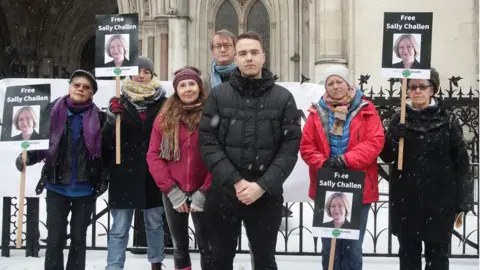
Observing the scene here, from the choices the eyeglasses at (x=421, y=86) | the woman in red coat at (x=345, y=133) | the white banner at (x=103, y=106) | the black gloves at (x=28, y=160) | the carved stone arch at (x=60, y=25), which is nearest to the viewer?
the woman in red coat at (x=345, y=133)

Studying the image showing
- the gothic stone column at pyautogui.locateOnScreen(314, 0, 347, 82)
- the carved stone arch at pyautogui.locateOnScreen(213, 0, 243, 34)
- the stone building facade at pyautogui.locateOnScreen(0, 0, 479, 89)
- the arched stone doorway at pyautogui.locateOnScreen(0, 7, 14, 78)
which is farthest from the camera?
the arched stone doorway at pyautogui.locateOnScreen(0, 7, 14, 78)

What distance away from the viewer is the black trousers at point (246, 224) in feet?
12.4

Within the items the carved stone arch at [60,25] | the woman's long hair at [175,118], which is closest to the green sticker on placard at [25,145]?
the woman's long hair at [175,118]

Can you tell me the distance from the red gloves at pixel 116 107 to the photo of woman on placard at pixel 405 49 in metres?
2.28

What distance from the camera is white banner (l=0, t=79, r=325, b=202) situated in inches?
226

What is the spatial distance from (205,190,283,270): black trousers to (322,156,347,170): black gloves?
1.50ft

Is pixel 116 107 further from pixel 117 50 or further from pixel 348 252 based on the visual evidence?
pixel 348 252

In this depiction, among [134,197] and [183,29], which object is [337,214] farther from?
[183,29]

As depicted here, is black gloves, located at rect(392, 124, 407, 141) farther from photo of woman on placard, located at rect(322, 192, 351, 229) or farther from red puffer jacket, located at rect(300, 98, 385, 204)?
photo of woman on placard, located at rect(322, 192, 351, 229)

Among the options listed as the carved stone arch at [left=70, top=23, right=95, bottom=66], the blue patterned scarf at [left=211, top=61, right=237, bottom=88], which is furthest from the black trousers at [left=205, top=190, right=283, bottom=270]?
the carved stone arch at [left=70, top=23, right=95, bottom=66]

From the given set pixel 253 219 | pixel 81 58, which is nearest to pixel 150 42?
pixel 81 58

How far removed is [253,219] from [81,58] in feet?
82.5

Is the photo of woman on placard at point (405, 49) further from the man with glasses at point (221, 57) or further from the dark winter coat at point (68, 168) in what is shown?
the dark winter coat at point (68, 168)

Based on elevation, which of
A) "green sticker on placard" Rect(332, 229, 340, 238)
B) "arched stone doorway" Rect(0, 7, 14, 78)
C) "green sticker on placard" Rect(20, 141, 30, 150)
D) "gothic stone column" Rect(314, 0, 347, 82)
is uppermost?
"arched stone doorway" Rect(0, 7, 14, 78)
